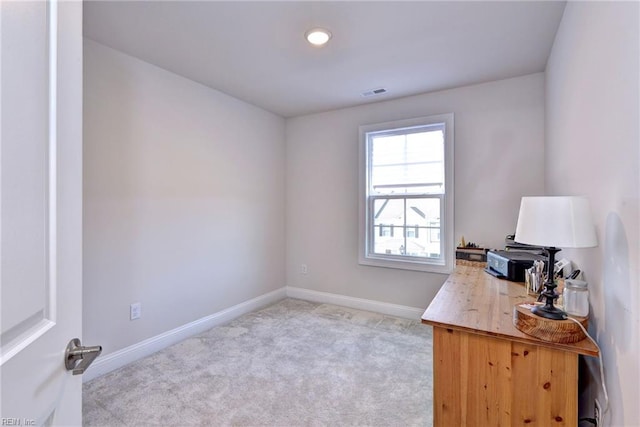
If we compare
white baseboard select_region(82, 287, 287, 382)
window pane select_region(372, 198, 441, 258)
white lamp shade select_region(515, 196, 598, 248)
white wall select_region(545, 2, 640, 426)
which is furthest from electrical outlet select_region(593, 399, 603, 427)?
white baseboard select_region(82, 287, 287, 382)

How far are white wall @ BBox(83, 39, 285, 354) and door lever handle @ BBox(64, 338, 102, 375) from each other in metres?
1.87

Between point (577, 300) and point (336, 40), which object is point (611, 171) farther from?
point (336, 40)

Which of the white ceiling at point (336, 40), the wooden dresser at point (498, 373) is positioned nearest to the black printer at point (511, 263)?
the wooden dresser at point (498, 373)

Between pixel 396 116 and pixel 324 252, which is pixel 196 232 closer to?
pixel 324 252

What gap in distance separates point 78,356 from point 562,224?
148cm

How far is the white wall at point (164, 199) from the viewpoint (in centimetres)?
224

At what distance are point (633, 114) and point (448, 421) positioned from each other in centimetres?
135

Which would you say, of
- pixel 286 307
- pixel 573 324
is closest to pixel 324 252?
pixel 286 307

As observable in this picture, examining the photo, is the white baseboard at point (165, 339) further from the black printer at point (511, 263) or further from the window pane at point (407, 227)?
the black printer at point (511, 263)

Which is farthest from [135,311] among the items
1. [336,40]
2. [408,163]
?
[408,163]

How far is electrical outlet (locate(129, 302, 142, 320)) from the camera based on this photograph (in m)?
2.45

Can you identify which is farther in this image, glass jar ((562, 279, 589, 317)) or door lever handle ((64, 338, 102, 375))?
glass jar ((562, 279, 589, 317))

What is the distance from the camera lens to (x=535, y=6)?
1.85 meters

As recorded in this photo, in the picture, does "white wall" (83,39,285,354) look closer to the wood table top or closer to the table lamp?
the wood table top
